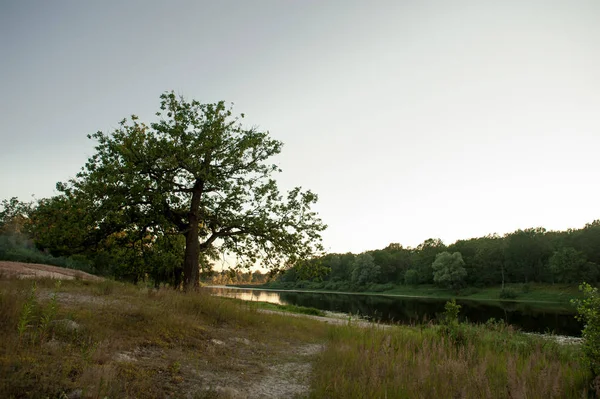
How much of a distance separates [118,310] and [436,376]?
25.6 feet

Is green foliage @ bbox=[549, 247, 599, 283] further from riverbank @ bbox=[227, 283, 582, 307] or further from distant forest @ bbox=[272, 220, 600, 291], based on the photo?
riverbank @ bbox=[227, 283, 582, 307]

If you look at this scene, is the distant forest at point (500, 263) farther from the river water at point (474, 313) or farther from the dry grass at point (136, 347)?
the dry grass at point (136, 347)

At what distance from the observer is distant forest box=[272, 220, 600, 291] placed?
74500 mm

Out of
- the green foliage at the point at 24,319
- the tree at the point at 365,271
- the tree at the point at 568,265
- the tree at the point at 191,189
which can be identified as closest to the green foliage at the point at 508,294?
the tree at the point at 568,265

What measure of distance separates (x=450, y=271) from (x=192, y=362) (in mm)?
94374

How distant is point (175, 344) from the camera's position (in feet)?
27.3

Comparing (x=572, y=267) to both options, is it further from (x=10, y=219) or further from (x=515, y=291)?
(x=10, y=219)

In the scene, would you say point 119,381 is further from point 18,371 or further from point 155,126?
point 155,126

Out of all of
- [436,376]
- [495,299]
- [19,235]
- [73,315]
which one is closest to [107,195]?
[73,315]

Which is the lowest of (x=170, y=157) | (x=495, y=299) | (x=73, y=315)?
(x=495, y=299)

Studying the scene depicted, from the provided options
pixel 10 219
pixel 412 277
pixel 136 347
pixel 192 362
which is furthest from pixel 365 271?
pixel 136 347

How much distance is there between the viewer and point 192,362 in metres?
7.43

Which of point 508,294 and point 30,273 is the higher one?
point 30,273

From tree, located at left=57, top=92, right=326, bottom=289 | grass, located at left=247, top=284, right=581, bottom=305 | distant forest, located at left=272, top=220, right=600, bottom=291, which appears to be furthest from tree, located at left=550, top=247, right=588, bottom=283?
tree, located at left=57, top=92, right=326, bottom=289
